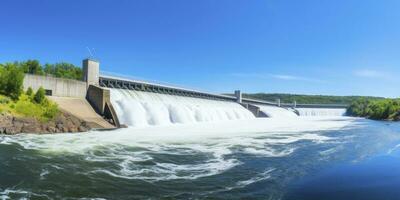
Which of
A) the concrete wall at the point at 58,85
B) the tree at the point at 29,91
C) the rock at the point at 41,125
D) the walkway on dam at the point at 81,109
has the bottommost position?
the rock at the point at 41,125

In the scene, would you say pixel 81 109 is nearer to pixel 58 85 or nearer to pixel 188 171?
pixel 58 85

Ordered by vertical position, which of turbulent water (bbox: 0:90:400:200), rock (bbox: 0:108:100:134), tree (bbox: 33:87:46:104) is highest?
tree (bbox: 33:87:46:104)

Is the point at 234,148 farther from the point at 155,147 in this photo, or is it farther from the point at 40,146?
the point at 40,146

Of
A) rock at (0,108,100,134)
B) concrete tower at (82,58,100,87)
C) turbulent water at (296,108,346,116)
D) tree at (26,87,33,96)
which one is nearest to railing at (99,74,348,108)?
concrete tower at (82,58,100,87)

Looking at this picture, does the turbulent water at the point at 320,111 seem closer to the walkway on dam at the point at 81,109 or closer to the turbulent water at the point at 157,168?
the walkway on dam at the point at 81,109

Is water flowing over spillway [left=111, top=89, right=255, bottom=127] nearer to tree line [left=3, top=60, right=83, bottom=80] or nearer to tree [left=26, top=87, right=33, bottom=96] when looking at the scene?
tree [left=26, top=87, right=33, bottom=96]

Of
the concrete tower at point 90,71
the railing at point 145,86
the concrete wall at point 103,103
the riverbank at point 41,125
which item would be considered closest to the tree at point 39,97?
the riverbank at point 41,125
